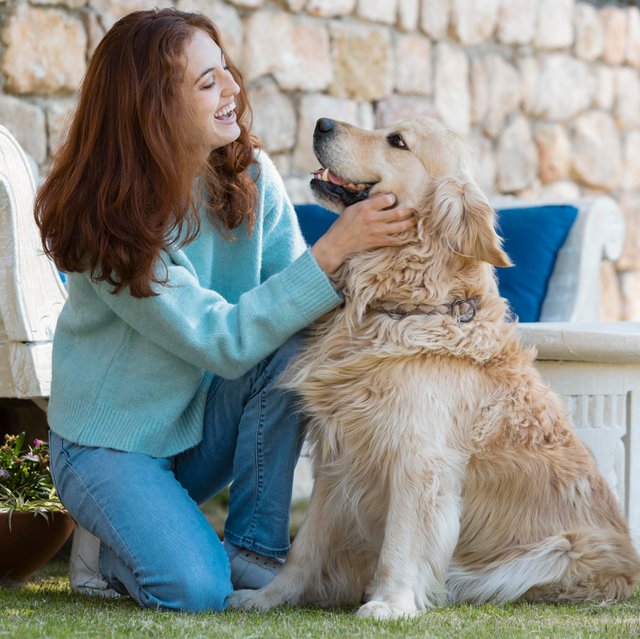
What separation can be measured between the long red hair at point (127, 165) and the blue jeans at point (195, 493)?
402 mm

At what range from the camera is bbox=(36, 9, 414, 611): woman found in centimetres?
239

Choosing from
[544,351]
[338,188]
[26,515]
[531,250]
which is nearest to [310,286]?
[338,188]

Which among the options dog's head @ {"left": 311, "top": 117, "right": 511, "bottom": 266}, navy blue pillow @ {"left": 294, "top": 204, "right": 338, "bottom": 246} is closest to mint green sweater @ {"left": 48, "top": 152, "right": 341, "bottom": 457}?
dog's head @ {"left": 311, "top": 117, "right": 511, "bottom": 266}

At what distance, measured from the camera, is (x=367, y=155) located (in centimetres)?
258

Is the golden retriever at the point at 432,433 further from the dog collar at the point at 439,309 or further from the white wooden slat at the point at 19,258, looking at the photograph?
the white wooden slat at the point at 19,258

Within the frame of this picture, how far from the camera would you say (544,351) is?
298 cm

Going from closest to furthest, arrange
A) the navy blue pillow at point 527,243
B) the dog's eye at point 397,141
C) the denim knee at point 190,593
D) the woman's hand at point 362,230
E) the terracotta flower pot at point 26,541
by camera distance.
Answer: the denim knee at point 190,593
the woman's hand at point 362,230
the dog's eye at point 397,141
the terracotta flower pot at point 26,541
the navy blue pillow at point 527,243

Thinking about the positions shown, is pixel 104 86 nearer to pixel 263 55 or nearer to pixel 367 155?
pixel 367 155

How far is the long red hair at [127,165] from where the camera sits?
7.77 feet

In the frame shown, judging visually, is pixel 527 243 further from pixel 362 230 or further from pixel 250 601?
pixel 250 601

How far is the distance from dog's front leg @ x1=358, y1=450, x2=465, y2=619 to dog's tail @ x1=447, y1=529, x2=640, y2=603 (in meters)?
0.14

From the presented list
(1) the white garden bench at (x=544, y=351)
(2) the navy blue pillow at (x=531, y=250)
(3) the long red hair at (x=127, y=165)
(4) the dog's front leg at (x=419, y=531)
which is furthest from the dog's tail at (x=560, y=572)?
(2) the navy blue pillow at (x=531, y=250)

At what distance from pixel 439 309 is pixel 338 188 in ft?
1.27

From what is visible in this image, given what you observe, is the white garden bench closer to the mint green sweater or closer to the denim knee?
the mint green sweater
